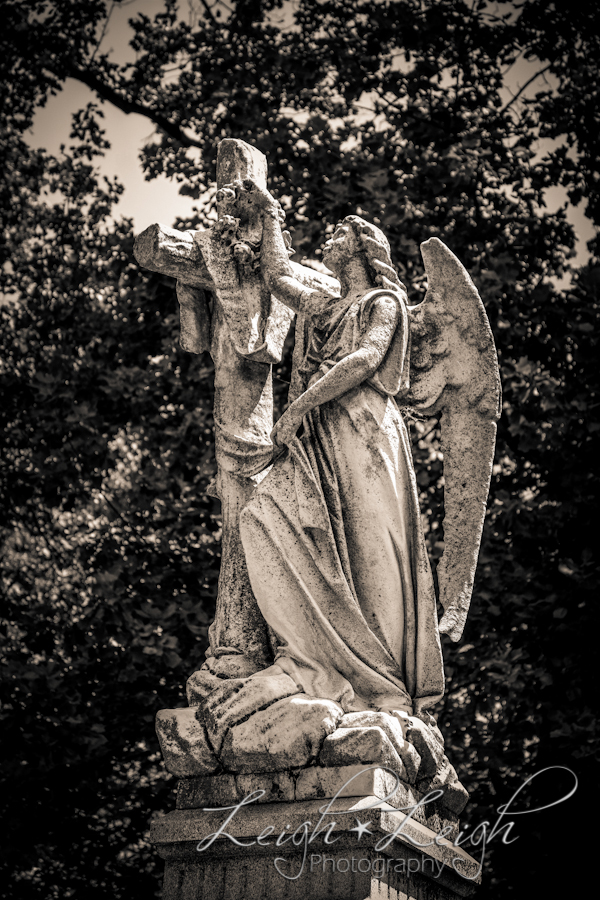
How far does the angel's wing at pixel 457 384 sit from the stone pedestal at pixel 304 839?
1235mm

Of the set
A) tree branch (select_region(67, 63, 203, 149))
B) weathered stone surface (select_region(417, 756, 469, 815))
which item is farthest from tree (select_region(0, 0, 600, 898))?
weathered stone surface (select_region(417, 756, 469, 815))

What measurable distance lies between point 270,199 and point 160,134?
267 inches

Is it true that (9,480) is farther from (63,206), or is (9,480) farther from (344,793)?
(344,793)

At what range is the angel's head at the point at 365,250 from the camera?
15.9ft

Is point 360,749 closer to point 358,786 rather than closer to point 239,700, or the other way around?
point 358,786

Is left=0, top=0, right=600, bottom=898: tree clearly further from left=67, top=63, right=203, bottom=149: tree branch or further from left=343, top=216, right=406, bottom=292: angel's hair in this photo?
left=343, top=216, right=406, bottom=292: angel's hair

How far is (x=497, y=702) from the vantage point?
905cm

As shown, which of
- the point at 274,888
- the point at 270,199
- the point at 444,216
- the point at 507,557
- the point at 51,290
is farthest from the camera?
the point at 51,290

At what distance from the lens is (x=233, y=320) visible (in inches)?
206

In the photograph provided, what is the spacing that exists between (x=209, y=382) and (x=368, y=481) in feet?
18.7

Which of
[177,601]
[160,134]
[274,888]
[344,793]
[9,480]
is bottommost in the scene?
[274,888]

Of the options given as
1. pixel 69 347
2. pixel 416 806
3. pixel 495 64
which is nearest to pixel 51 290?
pixel 69 347

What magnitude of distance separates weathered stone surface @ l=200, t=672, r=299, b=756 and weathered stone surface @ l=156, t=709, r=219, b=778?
0.13 feet

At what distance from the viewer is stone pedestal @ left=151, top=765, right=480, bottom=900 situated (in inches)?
145
